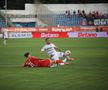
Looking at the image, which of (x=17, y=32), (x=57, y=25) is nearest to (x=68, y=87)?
(x=17, y=32)

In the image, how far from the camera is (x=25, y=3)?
64.8 meters

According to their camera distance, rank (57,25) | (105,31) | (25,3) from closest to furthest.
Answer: (105,31), (57,25), (25,3)

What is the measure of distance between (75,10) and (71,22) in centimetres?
229

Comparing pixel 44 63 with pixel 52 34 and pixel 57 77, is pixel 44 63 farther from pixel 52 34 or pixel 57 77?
pixel 52 34

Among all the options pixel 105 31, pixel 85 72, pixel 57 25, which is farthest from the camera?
pixel 57 25

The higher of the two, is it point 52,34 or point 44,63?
point 44,63

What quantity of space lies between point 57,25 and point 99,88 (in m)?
45.3

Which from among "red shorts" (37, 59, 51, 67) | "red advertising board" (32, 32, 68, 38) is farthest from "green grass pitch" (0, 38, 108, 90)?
"red advertising board" (32, 32, 68, 38)

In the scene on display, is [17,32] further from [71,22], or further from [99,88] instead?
[99,88]

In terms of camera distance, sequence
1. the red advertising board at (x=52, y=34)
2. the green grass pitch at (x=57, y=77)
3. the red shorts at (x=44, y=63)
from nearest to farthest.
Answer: the green grass pitch at (x=57, y=77), the red shorts at (x=44, y=63), the red advertising board at (x=52, y=34)

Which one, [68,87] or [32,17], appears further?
[32,17]

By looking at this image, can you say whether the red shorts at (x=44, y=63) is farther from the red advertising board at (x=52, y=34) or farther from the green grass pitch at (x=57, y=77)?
the red advertising board at (x=52, y=34)

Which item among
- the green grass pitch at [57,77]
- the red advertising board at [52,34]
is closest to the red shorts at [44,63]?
the green grass pitch at [57,77]

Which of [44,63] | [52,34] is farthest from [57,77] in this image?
[52,34]
